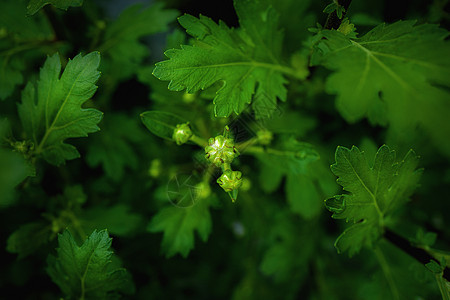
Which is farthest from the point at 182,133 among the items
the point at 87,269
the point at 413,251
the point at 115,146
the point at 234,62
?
the point at 413,251

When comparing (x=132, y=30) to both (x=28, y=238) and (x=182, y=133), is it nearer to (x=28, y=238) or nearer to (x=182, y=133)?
(x=182, y=133)

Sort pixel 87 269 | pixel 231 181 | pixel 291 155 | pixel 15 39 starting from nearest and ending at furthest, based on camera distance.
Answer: pixel 231 181 → pixel 87 269 → pixel 291 155 → pixel 15 39

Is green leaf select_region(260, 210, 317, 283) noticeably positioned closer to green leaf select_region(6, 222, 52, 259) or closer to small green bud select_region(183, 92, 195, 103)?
small green bud select_region(183, 92, 195, 103)

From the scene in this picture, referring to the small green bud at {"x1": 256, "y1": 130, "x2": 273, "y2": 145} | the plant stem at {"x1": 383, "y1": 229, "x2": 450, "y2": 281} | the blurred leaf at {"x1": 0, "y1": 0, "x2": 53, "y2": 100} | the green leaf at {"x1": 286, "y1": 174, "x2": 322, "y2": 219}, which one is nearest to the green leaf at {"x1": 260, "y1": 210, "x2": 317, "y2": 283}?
the green leaf at {"x1": 286, "y1": 174, "x2": 322, "y2": 219}

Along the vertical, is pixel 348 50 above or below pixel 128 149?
above

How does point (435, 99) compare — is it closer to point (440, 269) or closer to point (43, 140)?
point (440, 269)

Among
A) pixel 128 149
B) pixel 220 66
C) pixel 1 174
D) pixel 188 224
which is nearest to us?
pixel 1 174

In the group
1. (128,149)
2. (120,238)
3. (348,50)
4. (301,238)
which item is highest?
(348,50)

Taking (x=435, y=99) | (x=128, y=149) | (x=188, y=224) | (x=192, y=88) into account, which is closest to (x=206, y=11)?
(x=128, y=149)
